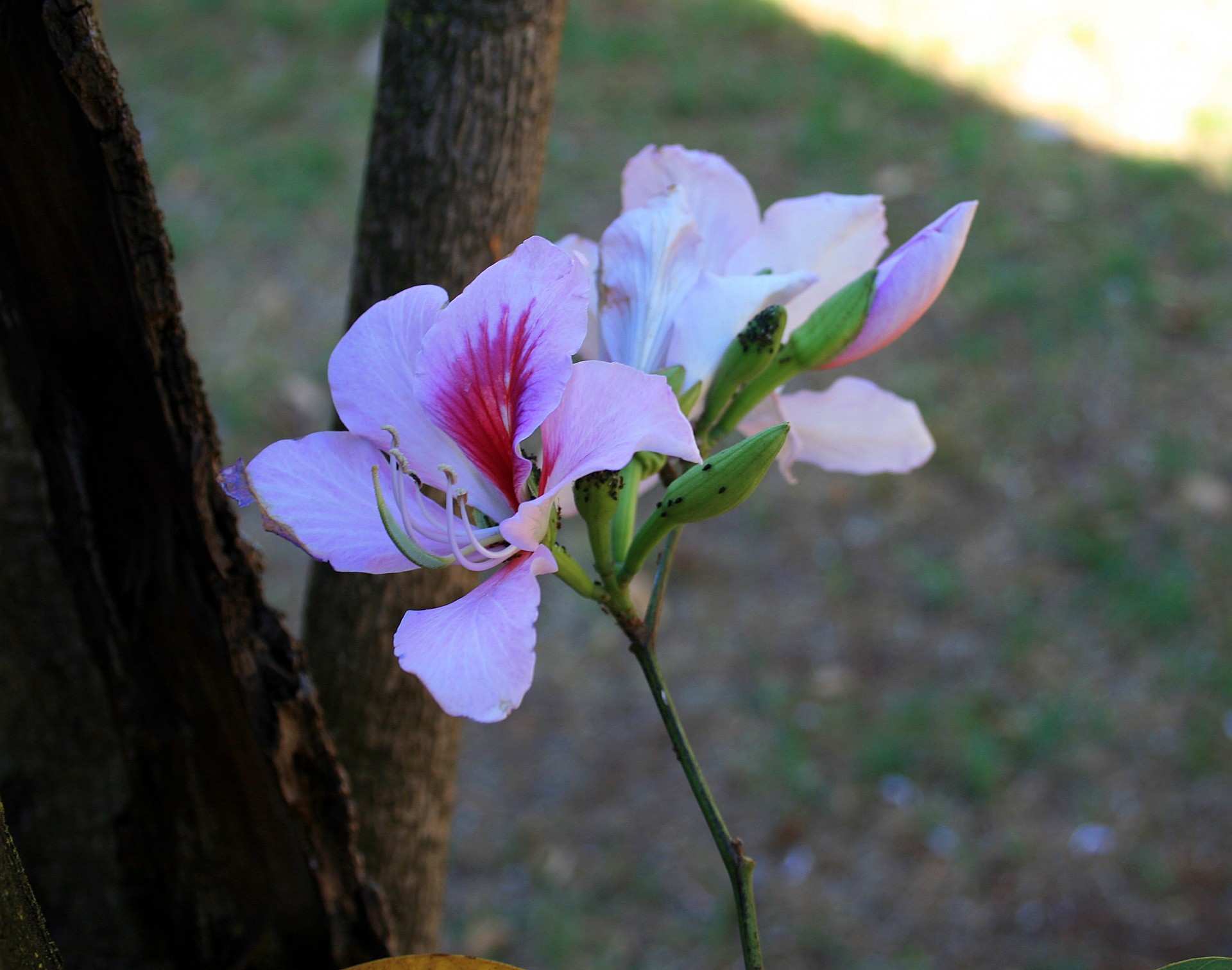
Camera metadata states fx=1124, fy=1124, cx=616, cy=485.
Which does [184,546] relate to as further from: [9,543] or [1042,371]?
[1042,371]

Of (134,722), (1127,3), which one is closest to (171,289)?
(134,722)

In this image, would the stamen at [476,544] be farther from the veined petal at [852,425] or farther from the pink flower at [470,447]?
the veined petal at [852,425]

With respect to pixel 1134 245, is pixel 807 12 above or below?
above

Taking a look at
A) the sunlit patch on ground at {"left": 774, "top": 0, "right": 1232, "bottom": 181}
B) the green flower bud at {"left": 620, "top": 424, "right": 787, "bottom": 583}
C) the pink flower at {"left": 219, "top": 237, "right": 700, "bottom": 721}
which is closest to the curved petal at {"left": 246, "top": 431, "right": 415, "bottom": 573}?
the pink flower at {"left": 219, "top": 237, "right": 700, "bottom": 721}

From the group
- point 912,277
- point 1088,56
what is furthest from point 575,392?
point 1088,56

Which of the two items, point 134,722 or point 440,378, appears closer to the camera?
point 440,378

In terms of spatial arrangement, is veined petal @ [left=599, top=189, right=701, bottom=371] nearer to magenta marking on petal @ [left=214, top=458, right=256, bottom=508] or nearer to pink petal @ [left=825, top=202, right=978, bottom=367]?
pink petal @ [left=825, top=202, right=978, bottom=367]
